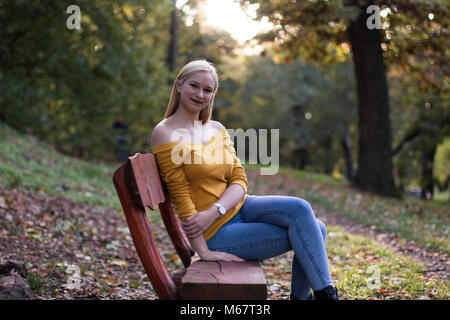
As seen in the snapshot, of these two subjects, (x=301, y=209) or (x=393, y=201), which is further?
(x=393, y=201)

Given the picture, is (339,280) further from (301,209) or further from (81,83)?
(81,83)

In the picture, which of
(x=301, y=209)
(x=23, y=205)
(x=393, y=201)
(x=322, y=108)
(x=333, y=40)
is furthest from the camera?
(x=322, y=108)

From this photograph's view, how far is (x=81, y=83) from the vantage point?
1292 cm

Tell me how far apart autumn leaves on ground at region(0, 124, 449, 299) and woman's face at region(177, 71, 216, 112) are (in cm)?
179

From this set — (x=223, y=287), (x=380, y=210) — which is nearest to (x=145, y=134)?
(x=380, y=210)

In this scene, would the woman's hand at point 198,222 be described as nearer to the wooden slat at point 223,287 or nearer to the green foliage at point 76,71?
the wooden slat at point 223,287

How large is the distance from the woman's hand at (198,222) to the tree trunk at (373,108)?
9079 millimetres

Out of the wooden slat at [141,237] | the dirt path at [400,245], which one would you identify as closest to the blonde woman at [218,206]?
the wooden slat at [141,237]

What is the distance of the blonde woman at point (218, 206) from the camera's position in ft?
8.55

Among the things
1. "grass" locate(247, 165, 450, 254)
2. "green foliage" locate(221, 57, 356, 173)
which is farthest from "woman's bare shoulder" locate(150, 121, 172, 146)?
"green foliage" locate(221, 57, 356, 173)

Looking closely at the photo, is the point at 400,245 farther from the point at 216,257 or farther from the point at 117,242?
the point at 216,257
